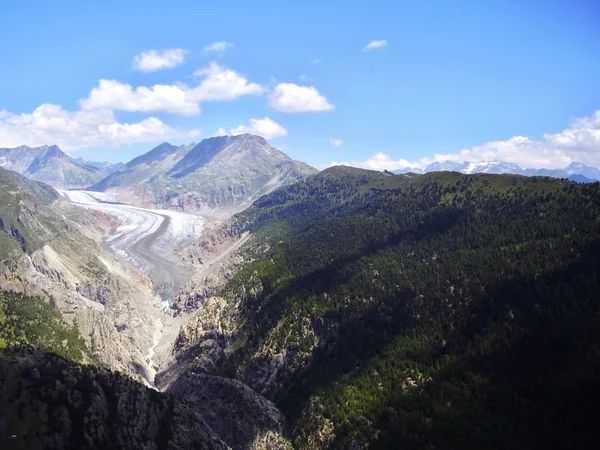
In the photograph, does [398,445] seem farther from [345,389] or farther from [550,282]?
[550,282]

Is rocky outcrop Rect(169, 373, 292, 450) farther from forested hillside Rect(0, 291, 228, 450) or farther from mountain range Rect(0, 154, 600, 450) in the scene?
forested hillside Rect(0, 291, 228, 450)

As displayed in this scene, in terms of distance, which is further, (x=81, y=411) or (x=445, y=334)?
(x=445, y=334)

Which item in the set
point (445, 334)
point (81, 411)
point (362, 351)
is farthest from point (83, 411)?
point (445, 334)

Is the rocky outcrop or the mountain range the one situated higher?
the mountain range

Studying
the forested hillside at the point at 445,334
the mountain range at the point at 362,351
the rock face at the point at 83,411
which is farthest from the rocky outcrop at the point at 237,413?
the rock face at the point at 83,411

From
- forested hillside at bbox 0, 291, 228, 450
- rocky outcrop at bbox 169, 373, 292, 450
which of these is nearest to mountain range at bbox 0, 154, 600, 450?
forested hillside at bbox 0, 291, 228, 450

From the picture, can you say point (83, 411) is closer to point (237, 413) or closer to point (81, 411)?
point (81, 411)
